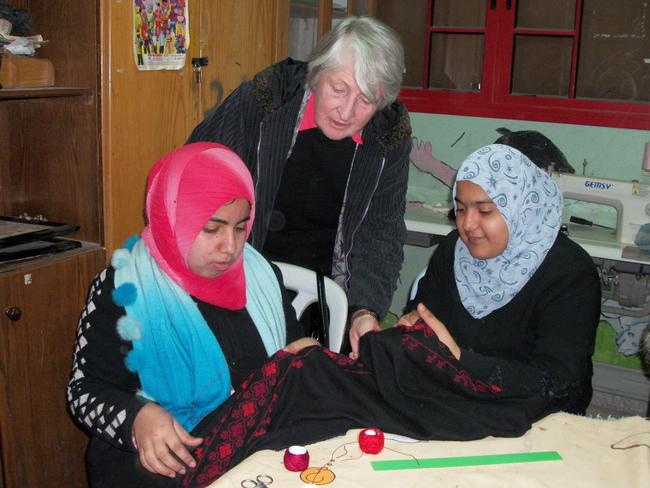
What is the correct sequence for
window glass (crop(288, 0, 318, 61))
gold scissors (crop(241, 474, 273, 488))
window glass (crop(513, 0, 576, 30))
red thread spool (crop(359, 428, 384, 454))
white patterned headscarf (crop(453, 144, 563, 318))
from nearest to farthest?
gold scissors (crop(241, 474, 273, 488)) < red thread spool (crop(359, 428, 384, 454)) < white patterned headscarf (crop(453, 144, 563, 318)) < window glass (crop(288, 0, 318, 61)) < window glass (crop(513, 0, 576, 30))

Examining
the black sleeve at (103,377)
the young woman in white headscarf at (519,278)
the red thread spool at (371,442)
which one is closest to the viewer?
the red thread spool at (371,442)

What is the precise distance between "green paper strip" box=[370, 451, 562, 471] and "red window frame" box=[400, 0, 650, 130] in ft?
7.80

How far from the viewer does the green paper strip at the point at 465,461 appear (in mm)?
1280

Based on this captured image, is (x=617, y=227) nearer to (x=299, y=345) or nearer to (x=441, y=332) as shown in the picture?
(x=441, y=332)

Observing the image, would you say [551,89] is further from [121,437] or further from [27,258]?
[121,437]

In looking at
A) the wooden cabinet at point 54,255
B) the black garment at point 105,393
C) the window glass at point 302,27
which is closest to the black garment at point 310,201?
the wooden cabinet at point 54,255

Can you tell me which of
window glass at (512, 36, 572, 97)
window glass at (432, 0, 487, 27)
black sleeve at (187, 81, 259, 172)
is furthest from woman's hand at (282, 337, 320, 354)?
window glass at (432, 0, 487, 27)

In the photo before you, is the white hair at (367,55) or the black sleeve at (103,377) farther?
the white hair at (367,55)

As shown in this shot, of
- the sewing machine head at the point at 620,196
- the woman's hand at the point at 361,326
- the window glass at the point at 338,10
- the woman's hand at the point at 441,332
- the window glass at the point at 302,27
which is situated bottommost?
the woman's hand at the point at 361,326

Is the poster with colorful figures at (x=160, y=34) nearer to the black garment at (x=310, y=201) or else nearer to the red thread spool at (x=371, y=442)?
the black garment at (x=310, y=201)

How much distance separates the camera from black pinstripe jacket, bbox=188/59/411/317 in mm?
2006

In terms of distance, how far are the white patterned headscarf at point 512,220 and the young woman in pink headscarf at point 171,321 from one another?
0.55 meters

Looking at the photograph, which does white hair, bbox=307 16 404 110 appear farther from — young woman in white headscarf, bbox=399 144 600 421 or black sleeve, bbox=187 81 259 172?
young woman in white headscarf, bbox=399 144 600 421

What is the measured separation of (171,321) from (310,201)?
668 millimetres
